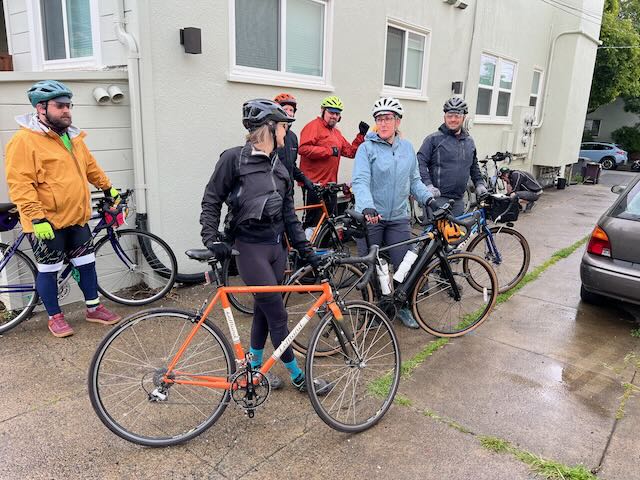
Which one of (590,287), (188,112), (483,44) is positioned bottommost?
(590,287)

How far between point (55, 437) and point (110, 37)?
11.2 feet

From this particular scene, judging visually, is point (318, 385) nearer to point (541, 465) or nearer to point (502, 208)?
point (541, 465)

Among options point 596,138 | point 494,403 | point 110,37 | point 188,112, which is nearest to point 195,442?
point 494,403

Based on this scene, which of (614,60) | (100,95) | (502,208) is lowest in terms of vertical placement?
(502,208)

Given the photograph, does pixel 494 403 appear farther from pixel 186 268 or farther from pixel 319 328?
pixel 186 268

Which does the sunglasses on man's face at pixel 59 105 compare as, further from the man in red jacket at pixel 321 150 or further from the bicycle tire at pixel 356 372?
the bicycle tire at pixel 356 372

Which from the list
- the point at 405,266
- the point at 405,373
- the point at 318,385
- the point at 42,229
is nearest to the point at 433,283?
the point at 405,266

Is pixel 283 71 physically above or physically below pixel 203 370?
above

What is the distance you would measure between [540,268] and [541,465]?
3.93 m

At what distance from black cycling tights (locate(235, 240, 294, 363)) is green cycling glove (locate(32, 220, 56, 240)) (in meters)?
1.54

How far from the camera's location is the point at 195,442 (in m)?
2.73

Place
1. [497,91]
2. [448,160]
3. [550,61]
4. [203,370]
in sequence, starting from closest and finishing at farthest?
[203,370]
[448,160]
[497,91]
[550,61]

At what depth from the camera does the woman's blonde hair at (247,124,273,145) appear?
2711mm

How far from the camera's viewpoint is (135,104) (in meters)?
4.31
